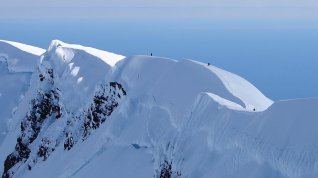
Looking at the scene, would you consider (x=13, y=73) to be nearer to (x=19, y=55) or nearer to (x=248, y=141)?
(x=19, y=55)

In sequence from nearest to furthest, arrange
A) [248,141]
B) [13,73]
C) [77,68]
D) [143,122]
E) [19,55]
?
[248,141] < [143,122] < [77,68] < [13,73] < [19,55]

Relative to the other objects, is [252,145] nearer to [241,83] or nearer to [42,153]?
[241,83]

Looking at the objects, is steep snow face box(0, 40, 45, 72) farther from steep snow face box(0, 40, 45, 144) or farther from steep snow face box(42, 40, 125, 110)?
steep snow face box(42, 40, 125, 110)

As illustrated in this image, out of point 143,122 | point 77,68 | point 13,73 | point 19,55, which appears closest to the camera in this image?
point 143,122

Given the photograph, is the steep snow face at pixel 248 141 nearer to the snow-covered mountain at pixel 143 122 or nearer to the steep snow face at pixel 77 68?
the snow-covered mountain at pixel 143 122

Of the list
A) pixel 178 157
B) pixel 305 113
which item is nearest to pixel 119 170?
pixel 178 157

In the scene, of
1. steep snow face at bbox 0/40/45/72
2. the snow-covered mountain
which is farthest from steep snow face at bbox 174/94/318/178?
steep snow face at bbox 0/40/45/72

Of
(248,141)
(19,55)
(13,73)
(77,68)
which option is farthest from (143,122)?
(19,55)

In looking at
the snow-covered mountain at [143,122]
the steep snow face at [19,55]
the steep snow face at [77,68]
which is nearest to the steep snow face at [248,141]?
the snow-covered mountain at [143,122]
